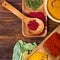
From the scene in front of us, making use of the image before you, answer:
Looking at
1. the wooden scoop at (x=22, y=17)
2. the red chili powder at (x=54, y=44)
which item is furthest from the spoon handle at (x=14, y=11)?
the red chili powder at (x=54, y=44)

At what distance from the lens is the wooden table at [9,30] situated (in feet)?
4.16

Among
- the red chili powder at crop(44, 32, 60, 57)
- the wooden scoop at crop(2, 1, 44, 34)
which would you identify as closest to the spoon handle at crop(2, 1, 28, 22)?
the wooden scoop at crop(2, 1, 44, 34)

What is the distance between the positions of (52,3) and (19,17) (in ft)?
0.57

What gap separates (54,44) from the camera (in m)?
1.22

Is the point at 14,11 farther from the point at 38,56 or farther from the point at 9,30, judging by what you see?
the point at 38,56

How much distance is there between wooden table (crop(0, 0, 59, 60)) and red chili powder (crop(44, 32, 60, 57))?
5 cm

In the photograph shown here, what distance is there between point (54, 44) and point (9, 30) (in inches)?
9.3

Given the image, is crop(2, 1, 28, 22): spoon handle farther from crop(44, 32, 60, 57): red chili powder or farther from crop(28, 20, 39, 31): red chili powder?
crop(44, 32, 60, 57): red chili powder

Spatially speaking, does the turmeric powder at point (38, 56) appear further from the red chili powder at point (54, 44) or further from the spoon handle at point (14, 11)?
the spoon handle at point (14, 11)

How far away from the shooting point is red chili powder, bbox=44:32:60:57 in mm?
1209

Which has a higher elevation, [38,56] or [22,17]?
[22,17]

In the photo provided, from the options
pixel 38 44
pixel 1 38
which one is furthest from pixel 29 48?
pixel 1 38

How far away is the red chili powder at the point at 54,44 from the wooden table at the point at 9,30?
5cm

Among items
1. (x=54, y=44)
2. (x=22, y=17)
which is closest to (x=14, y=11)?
(x=22, y=17)
